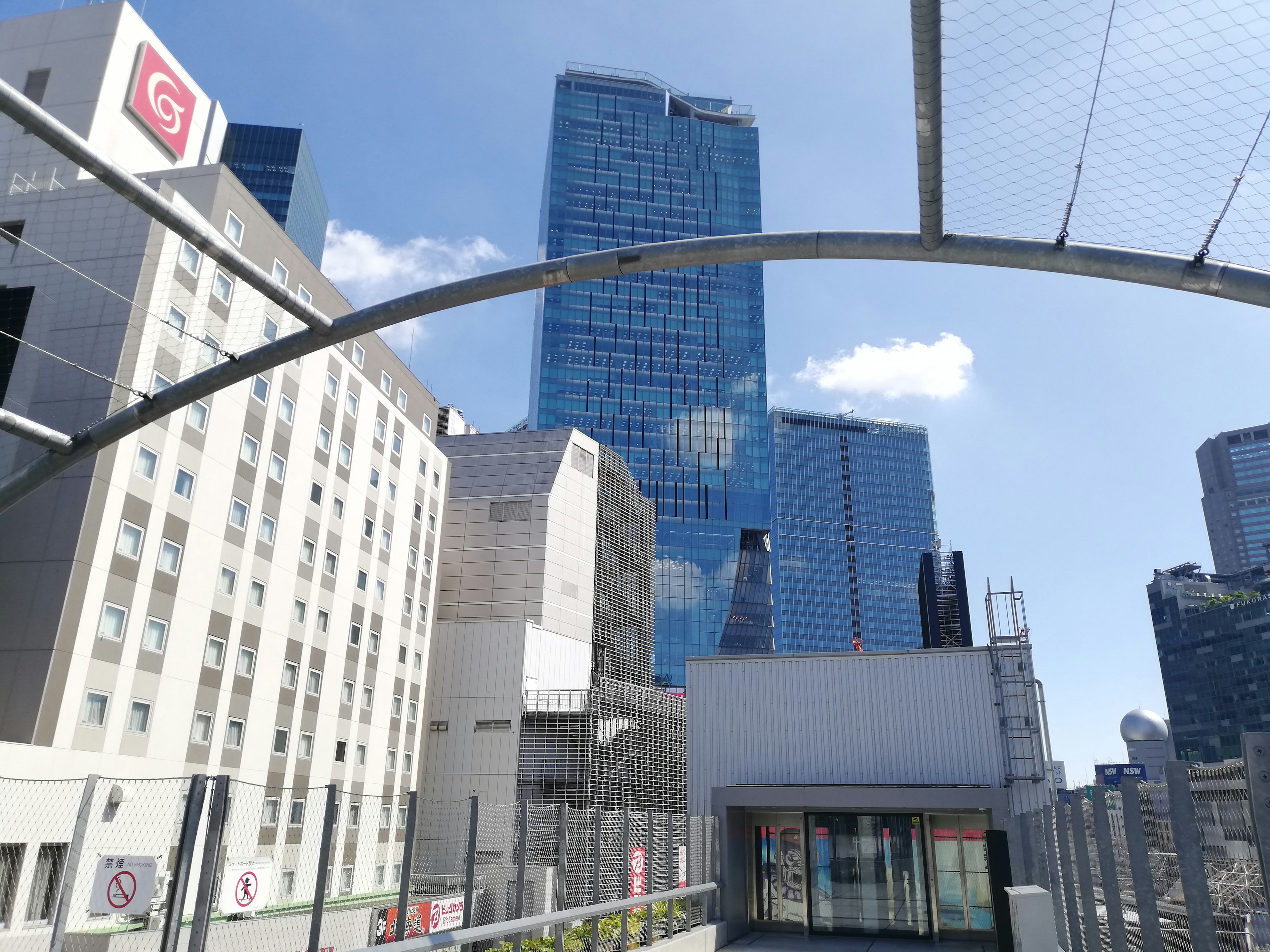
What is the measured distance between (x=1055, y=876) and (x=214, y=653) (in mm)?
24148

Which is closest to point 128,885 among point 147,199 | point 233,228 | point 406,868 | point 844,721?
point 406,868

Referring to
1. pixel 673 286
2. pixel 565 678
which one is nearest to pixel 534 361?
pixel 673 286

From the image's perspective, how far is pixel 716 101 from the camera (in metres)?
183

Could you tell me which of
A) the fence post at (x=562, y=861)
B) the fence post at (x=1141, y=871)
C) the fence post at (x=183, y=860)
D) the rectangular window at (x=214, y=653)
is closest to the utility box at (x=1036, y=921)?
the fence post at (x=1141, y=871)

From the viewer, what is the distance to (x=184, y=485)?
2747 cm

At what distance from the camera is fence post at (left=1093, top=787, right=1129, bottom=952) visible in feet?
26.2

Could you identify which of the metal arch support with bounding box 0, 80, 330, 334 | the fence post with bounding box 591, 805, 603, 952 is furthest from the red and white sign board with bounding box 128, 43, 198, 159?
the fence post with bounding box 591, 805, 603, 952

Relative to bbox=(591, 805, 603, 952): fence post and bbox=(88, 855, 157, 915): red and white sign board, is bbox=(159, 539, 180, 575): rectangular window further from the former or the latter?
bbox=(88, 855, 157, 915): red and white sign board

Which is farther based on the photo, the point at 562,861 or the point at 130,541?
the point at 130,541

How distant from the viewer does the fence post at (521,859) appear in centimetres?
1084

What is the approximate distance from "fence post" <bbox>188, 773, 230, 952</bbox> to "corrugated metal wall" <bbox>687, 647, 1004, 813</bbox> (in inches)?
686

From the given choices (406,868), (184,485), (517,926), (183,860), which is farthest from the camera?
(184,485)

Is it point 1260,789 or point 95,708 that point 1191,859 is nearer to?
point 1260,789

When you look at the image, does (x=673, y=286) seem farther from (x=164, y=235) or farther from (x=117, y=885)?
(x=117, y=885)
